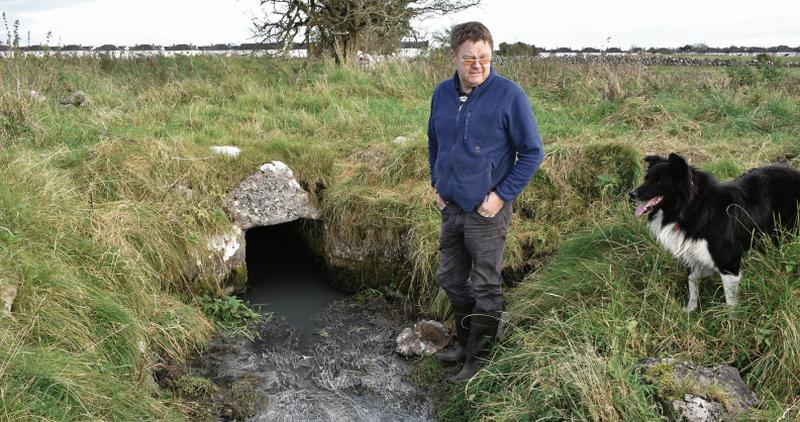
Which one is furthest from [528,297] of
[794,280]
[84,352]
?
[84,352]

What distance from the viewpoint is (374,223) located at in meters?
6.23

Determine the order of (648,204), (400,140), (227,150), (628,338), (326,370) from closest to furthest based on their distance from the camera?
(628,338)
(648,204)
(326,370)
(227,150)
(400,140)

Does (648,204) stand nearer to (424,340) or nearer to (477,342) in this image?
(477,342)

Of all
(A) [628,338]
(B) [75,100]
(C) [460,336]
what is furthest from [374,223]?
(B) [75,100]

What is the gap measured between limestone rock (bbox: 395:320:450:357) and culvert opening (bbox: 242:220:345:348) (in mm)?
964

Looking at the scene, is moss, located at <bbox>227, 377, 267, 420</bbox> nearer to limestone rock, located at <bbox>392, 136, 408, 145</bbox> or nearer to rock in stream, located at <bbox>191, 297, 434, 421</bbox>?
rock in stream, located at <bbox>191, 297, 434, 421</bbox>

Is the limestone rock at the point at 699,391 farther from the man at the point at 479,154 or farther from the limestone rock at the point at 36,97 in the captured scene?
the limestone rock at the point at 36,97

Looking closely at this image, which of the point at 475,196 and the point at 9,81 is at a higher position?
the point at 9,81

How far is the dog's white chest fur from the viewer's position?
3.83 meters

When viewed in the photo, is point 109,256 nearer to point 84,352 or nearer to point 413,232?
point 84,352

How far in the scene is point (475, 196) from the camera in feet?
12.1

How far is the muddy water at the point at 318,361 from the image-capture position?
14.4 ft

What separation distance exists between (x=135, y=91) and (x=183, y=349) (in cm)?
660

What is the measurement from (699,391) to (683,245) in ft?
3.47
